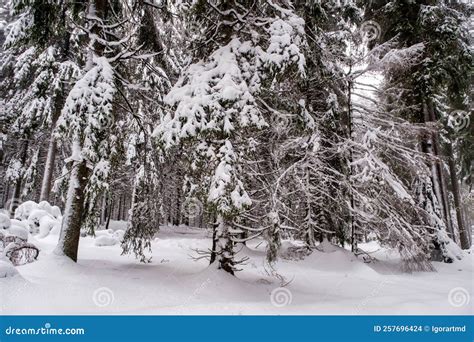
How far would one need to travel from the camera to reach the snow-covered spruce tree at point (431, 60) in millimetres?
10438

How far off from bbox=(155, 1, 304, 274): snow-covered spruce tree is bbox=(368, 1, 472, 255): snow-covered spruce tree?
6361mm

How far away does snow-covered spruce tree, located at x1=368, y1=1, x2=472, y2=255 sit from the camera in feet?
34.2

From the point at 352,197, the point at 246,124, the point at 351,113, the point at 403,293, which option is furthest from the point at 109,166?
the point at 351,113

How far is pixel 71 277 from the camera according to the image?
5219mm

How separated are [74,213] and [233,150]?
3725mm

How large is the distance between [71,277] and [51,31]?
5.18 m

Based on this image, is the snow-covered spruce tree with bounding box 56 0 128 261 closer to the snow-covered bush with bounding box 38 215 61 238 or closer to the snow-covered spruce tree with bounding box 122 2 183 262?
the snow-covered spruce tree with bounding box 122 2 183 262

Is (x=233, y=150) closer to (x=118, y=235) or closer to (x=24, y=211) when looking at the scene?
(x=118, y=235)

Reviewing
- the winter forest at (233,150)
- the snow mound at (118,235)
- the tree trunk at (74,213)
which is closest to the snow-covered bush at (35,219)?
the winter forest at (233,150)

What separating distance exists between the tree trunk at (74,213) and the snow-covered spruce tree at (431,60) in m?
9.52

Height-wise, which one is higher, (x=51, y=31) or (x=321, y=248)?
(x=51, y=31)

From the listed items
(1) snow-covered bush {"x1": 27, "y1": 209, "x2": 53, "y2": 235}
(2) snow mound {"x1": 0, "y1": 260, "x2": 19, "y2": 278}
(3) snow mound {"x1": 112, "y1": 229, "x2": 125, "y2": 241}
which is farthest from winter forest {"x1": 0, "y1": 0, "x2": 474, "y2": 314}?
(3) snow mound {"x1": 112, "y1": 229, "x2": 125, "y2": 241}
